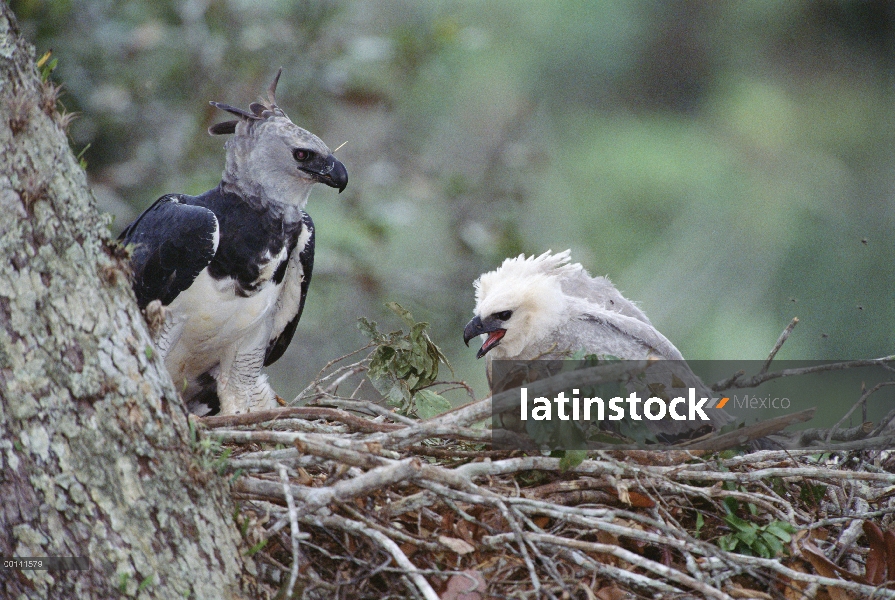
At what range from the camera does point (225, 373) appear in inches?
135

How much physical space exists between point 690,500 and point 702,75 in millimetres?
9713

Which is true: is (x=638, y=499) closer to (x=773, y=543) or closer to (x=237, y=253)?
(x=773, y=543)

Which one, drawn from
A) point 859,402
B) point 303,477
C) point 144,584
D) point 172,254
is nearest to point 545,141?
point 172,254

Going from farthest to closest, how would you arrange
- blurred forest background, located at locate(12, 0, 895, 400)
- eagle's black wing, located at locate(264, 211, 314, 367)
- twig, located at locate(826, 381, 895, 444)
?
blurred forest background, located at locate(12, 0, 895, 400) < eagle's black wing, located at locate(264, 211, 314, 367) < twig, located at locate(826, 381, 895, 444)

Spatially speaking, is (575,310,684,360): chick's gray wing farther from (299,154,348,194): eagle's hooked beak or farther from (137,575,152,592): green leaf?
(137,575,152,592): green leaf

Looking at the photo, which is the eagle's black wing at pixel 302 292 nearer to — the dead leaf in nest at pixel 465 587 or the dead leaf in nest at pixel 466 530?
the dead leaf in nest at pixel 466 530

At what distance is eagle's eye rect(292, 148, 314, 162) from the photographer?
321cm

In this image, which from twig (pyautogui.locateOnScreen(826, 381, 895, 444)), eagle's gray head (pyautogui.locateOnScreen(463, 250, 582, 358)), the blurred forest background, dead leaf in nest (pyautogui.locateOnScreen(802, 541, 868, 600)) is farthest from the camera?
the blurred forest background

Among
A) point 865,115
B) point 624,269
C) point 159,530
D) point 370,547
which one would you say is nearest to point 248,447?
point 370,547

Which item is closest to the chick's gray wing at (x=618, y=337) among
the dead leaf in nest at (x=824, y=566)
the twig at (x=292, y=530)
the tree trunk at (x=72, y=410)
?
the dead leaf in nest at (x=824, y=566)

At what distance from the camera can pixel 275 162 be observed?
323 cm

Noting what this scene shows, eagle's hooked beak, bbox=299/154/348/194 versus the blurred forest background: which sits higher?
the blurred forest background

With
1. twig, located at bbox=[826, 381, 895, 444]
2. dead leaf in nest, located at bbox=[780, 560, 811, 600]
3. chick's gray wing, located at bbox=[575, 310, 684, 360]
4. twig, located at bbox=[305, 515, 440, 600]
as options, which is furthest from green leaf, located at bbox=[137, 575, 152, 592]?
twig, located at bbox=[826, 381, 895, 444]

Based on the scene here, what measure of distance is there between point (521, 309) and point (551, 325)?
0.36 ft
